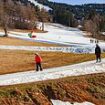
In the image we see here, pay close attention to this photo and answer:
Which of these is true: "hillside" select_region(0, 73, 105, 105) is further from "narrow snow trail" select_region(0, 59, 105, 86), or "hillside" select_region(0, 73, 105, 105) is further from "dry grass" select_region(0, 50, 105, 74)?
"dry grass" select_region(0, 50, 105, 74)

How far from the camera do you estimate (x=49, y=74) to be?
116 ft

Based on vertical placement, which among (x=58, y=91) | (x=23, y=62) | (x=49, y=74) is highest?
(x=49, y=74)

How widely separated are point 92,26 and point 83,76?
113814 mm

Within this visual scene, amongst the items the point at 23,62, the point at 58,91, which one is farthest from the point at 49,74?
the point at 23,62

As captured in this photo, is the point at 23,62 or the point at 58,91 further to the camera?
the point at 23,62

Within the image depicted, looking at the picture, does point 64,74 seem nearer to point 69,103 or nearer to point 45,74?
point 45,74

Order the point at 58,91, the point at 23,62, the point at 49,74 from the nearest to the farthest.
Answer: the point at 58,91
the point at 49,74
the point at 23,62

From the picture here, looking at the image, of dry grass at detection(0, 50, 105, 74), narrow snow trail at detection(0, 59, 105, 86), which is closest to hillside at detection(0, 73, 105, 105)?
narrow snow trail at detection(0, 59, 105, 86)

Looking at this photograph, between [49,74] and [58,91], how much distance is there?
147 inches

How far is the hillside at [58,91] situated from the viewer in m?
29.6

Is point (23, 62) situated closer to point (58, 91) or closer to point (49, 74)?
point (49, 74)

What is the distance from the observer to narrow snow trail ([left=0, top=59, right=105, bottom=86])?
33.0 meters

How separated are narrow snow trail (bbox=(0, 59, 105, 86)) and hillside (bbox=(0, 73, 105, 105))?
1.30 meters

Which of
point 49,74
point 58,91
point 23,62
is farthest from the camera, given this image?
point 23,62
